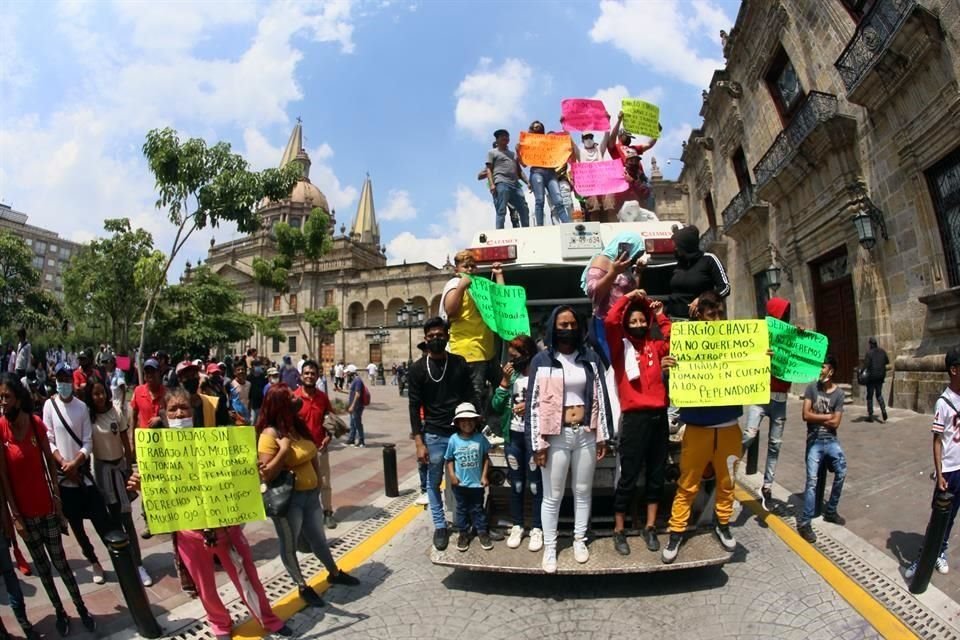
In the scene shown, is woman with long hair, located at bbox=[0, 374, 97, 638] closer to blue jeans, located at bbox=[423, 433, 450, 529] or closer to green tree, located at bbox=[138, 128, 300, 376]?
blue jeans, located at bbox=[423, 433, 450, 529]

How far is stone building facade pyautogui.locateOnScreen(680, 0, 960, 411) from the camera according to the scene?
9266 mm

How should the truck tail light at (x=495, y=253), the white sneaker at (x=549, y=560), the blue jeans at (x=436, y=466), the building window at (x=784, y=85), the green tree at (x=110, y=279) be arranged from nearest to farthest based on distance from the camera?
the white sneaker at (x=549, y=560) < the blue jeans at (x=436, y=466) < the truck tail light at (x=495, y=253) < the building window at (x=784, y=85) < the green tree at (x=110, y=279)

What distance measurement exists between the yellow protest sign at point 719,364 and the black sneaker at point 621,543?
1074mm

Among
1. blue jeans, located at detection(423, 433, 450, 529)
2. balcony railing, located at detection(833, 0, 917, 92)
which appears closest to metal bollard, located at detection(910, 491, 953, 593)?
blue jeans, located at detection(423, 433, 450, 529)

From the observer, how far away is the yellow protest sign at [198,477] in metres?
3.32

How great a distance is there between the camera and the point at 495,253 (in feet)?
18.1

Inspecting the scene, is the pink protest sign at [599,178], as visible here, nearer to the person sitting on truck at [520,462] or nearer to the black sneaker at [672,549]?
the person sitting on truck at [520,462]

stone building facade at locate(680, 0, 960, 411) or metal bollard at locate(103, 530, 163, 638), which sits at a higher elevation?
stone building facade at locate(680, 0, 960, 411)

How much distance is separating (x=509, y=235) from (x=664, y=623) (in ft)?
12.1

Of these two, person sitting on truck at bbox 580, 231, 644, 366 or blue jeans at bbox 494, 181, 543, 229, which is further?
blue jeans at bbox 494, 181, 543, 229

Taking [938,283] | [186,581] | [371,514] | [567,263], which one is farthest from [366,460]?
[938,283]

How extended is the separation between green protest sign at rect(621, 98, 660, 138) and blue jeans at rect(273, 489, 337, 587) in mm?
7089

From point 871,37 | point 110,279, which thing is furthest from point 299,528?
point 110,279

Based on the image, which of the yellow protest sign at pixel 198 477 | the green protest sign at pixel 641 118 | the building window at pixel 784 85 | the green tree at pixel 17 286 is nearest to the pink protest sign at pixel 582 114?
the green protest sign at pixel 641 118
